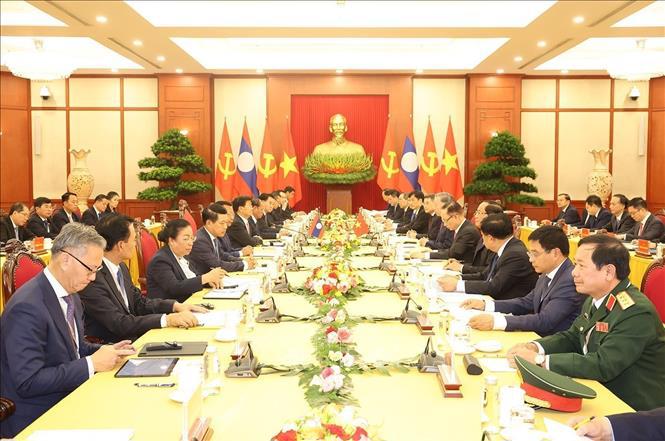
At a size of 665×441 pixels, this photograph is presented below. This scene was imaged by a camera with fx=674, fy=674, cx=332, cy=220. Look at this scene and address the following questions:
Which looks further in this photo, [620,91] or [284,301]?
[620,91]

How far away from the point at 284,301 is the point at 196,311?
0.60m

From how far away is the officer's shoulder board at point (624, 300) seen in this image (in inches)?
97.0

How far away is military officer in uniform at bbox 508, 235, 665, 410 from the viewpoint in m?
2.42

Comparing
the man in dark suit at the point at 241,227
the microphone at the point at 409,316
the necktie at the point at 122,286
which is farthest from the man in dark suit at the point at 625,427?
the man in dark suit at the point at 241,227

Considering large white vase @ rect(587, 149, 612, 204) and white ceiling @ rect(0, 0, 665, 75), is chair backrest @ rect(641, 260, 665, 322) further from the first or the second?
large white vase @ rect(587, 149, 612, 204)

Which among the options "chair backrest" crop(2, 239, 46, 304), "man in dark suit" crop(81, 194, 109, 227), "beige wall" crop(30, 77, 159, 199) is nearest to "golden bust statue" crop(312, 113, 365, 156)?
"beige wall" crop(30, 77, 159, 199)

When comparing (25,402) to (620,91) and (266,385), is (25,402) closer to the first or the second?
(266,385)

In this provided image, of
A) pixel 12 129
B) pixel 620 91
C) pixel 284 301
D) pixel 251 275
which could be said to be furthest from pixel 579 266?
pixel 12 129

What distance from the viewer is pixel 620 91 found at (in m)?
13.2

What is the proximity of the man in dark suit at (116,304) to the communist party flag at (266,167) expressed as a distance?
9.14m

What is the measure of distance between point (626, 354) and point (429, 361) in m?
0.70

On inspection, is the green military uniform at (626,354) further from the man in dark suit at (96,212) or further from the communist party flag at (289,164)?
the communist party flag at (289,164)

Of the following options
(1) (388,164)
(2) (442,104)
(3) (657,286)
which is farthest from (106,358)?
(2) (442,104)

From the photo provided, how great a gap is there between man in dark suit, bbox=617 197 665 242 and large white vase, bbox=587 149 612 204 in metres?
3.53
